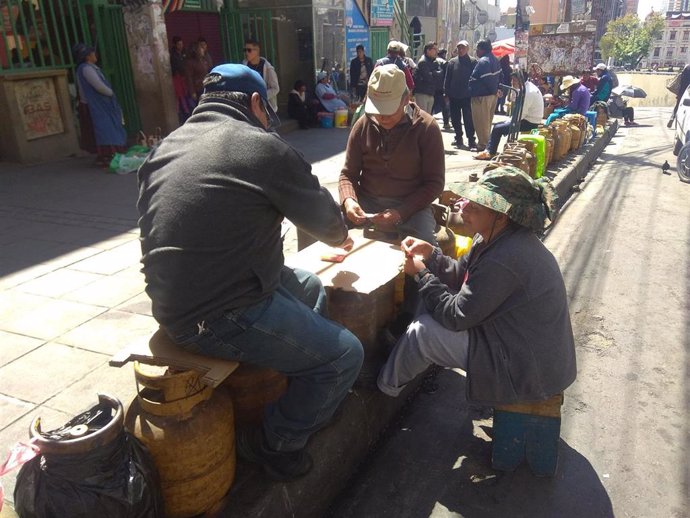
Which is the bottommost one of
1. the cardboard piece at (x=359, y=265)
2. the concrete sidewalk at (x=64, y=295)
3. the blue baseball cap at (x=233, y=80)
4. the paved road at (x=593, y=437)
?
the paved road at (x=593, y=437)

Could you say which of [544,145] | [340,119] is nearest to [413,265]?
[544,145]

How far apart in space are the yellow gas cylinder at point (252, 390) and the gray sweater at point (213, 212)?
459 mm

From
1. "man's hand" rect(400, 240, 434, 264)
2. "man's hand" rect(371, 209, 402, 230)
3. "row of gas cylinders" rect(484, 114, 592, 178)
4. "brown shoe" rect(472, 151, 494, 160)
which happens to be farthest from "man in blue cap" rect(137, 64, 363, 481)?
"brown shoe" rect(472, 151, 494, 160)

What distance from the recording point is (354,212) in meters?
3.78

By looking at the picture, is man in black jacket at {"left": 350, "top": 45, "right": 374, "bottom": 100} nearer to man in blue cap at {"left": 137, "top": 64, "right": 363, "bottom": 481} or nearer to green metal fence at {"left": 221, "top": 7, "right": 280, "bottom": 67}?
green metal fence at {"left": 221, "top": 7, "right": 280, "bottom": 67}

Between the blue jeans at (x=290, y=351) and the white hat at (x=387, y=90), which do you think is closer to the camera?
the blue jeans at (x=290, y=351)

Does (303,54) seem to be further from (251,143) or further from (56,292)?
(251,143)

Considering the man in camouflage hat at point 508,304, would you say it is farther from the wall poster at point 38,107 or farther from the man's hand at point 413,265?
the wall poster at point 38,107

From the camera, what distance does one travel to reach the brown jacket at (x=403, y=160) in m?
3.76

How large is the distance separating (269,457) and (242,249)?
0.88m

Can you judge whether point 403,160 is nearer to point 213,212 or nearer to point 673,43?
point 213,212

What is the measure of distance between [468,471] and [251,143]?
196 cm

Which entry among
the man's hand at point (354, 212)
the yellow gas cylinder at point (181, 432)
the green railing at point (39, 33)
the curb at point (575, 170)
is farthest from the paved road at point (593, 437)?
the green railing at point (39, 33)

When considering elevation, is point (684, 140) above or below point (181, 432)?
below
